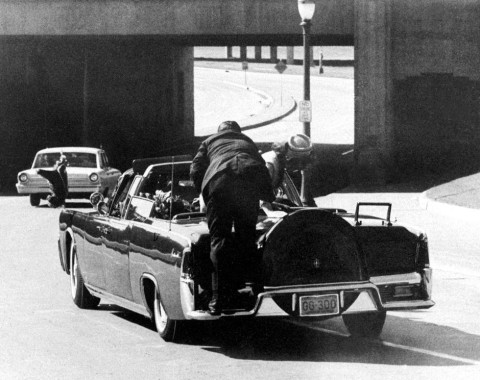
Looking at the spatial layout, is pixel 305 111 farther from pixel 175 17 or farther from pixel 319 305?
pixel 319 305

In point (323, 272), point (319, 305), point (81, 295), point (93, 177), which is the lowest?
point (93, 177)

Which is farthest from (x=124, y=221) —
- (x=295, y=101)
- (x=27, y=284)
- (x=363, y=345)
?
(x=295, y=101)

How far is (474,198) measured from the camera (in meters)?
25.8

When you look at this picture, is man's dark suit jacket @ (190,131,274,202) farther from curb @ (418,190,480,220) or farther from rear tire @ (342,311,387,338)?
curb @ (418,190,480,220)

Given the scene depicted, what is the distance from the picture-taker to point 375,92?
1396 inches

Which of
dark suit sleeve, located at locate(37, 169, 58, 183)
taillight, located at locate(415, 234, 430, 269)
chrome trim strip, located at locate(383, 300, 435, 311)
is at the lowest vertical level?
dark suit sleeve, located at locate(37, 169, 58, 183)

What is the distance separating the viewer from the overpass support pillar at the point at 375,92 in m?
35.3

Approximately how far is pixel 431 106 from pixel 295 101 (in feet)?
137

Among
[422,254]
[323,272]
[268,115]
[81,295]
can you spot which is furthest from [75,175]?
[268,115]

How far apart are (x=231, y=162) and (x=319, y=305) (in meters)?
1.26

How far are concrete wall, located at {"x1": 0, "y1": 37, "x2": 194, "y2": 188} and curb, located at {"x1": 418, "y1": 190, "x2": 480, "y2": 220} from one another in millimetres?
17526

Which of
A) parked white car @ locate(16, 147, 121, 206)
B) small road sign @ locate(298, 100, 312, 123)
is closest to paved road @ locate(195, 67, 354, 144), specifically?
parked white car @ locate(16, 147, 121, 206)

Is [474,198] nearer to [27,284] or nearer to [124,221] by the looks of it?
[27,284]

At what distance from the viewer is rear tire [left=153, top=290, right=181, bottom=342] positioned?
965cm
